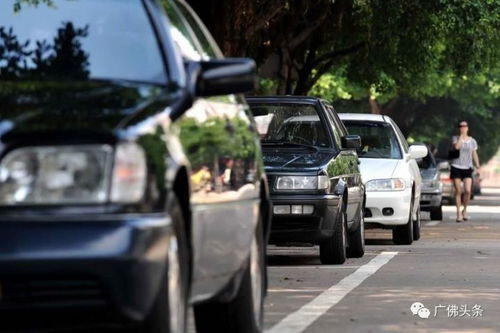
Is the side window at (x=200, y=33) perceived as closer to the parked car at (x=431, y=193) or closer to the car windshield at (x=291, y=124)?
the car windshield at (x=291, y=124)

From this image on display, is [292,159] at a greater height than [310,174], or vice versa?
[292,159]

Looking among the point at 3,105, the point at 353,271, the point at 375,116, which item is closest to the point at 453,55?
the point at 375,116

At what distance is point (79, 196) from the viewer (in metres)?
6.05

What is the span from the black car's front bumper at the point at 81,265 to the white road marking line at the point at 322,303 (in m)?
Answer: 3.55

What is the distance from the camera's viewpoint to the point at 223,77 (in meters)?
7.27

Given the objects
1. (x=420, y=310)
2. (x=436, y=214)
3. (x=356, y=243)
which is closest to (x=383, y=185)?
(x=356, y=243)

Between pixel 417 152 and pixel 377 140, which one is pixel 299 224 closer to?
pixel 377 140

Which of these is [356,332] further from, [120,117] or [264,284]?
[120,117]

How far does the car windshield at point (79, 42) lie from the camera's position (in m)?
7.15

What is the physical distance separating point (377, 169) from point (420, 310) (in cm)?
1008

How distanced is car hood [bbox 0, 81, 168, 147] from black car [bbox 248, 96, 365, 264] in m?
8.49

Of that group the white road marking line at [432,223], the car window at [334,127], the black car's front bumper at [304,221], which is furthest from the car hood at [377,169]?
the white road marking line at [432,223]

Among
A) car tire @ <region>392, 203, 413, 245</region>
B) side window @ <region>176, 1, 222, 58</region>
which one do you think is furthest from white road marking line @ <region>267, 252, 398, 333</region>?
car tire @ <region>392, 203, 413, 245</region>

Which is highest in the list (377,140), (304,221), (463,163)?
(377,140)
